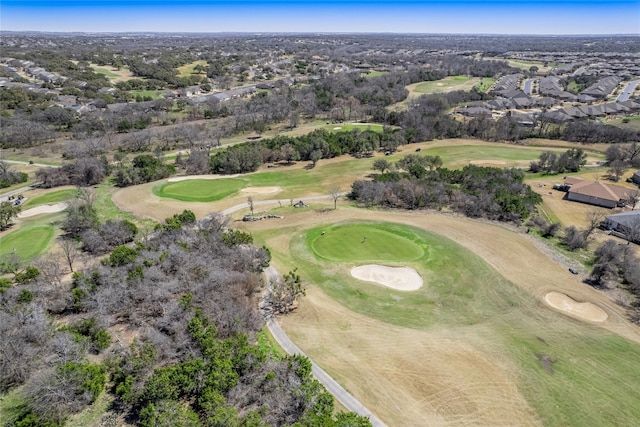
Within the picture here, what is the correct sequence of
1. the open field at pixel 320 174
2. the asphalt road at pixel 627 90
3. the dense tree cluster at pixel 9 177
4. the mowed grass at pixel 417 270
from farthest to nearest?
the asphalt road at pixel 627 90
the dense tree cluster at pixel 9 177
the open field at pixel 320 174
the mowed grass at pixel 417 270

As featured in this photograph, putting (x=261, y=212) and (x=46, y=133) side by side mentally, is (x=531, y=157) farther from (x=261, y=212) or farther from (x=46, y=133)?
(x=46, y=133)

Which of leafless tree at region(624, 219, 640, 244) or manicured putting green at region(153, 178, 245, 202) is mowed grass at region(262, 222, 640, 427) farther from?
manicured putting green at region(153, 178, 245, 202)

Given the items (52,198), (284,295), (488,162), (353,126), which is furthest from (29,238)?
(353,126)

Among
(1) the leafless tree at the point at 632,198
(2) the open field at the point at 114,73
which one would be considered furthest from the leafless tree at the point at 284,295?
(2) the open field at the point at 114,73

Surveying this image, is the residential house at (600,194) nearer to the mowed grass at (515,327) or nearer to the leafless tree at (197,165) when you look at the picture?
the mowed grass at (515,327)

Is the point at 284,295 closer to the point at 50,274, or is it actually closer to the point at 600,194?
the point at 50,274

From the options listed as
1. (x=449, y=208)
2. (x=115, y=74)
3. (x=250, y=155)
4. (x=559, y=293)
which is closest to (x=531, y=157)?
(x=449, y=208)
